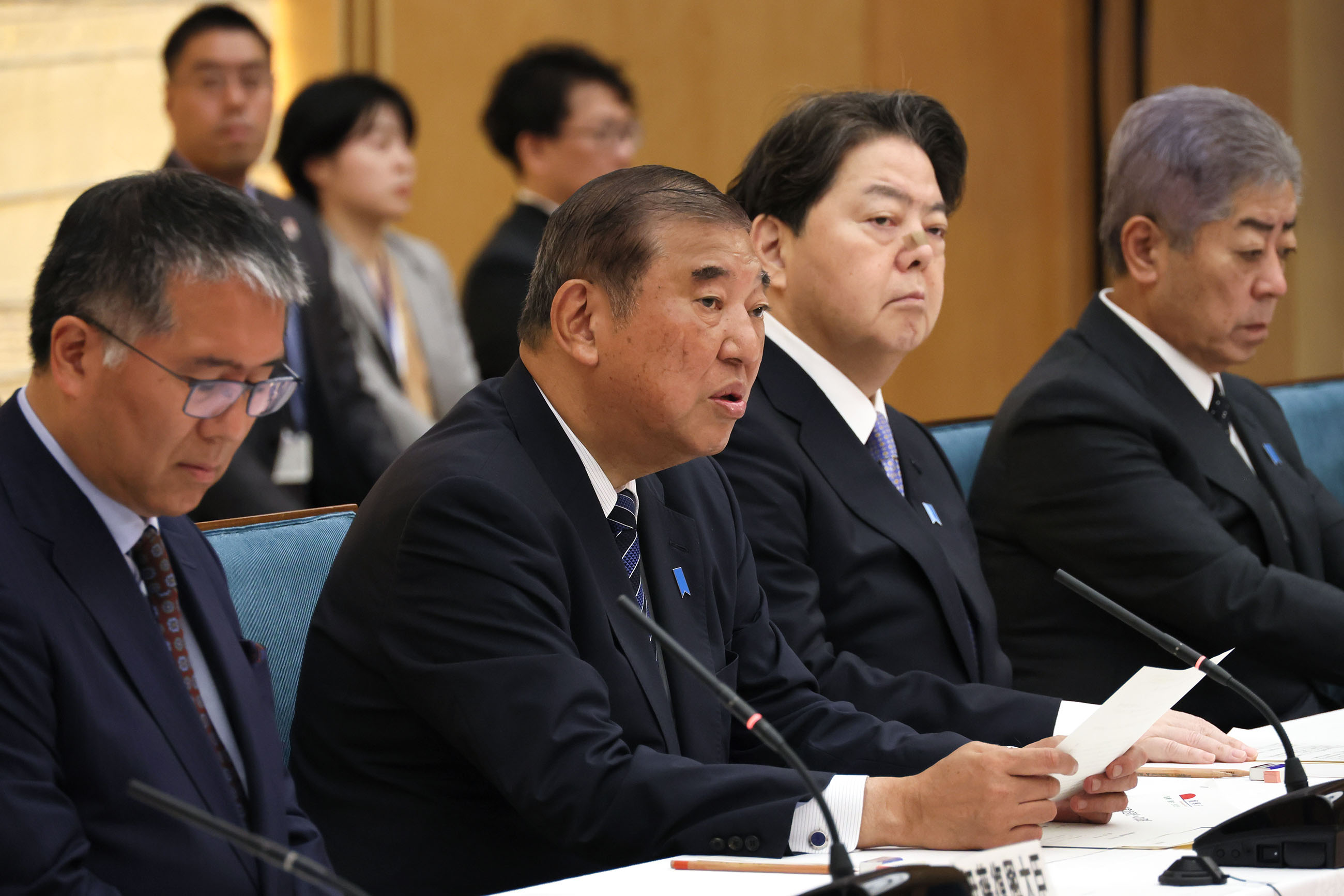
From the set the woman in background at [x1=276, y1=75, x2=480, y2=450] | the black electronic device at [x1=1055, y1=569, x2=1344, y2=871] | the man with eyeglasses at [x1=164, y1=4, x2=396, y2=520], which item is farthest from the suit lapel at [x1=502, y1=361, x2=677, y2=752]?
the woman in background at [x1=276, y1=75, x2=480, y2=450]

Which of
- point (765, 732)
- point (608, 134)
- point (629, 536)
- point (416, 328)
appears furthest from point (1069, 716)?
point (608, 134)

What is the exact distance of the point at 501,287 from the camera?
4000 mm

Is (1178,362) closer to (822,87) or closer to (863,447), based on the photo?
(863,447)

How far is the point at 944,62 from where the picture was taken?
6.04 meters

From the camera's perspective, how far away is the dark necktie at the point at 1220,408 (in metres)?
2.89

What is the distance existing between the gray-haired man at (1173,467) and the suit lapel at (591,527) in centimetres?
112

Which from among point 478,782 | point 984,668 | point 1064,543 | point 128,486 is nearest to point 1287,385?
point 1064,543

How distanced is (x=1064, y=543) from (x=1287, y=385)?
4.30 ft

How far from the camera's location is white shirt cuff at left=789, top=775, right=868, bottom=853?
156cm

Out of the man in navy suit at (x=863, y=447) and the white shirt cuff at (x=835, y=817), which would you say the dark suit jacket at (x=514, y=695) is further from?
the man in navy suit at (x=863, y=447)

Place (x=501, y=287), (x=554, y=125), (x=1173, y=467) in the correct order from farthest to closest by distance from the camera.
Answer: (x=554, y=125), (x=501, y=287), (x=1173, y=467)

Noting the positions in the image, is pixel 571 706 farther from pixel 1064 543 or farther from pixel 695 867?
pixel 1064 543

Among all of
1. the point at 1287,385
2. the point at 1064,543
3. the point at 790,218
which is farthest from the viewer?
the point at 1287,385

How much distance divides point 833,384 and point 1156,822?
2.95ft
